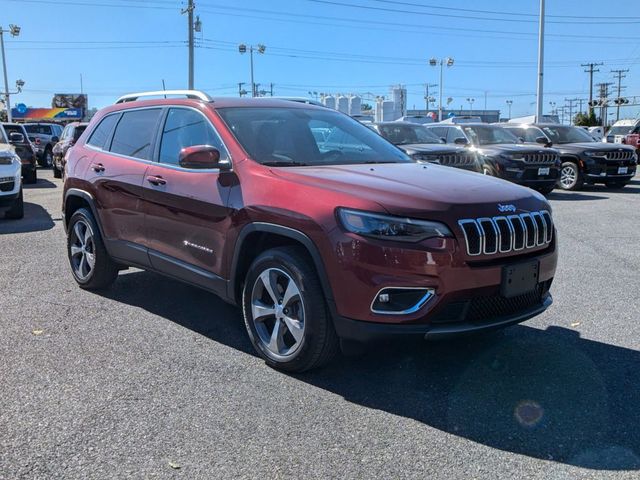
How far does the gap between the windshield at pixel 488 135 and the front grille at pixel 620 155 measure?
7.36ft

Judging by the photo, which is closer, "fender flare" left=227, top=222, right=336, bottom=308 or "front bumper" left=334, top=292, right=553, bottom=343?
"front bumper" left=334, top=292, right=553, bottom=343

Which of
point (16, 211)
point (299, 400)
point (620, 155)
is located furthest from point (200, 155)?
point (620, 155)

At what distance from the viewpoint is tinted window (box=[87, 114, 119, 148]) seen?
593 cm

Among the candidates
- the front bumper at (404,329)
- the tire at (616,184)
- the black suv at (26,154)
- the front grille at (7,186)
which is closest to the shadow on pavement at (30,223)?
the front grille at (7,186)

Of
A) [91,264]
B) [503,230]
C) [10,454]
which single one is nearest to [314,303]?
[503,230]

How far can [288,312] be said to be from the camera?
3957mm

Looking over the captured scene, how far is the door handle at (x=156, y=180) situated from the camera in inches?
190

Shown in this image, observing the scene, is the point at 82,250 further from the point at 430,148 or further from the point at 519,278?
the point at 430,148

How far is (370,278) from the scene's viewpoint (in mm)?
3451

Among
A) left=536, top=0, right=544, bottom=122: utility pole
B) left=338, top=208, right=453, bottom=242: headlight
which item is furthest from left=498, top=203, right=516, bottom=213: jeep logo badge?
left=536, top=0, right=544, bottom=122: utility pole

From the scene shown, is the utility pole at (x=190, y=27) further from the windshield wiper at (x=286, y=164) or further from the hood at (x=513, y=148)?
the windshield wiper at (x=286, y=164)

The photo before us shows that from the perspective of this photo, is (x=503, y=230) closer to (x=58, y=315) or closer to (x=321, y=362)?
(x=321, y=362)

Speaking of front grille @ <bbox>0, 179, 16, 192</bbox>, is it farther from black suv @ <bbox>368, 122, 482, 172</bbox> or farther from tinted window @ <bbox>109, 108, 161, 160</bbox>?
black suv @ <bbox>368, 122, 482, 172</bbox>

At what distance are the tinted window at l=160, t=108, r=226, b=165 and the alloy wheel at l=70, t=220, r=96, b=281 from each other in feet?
4.56
